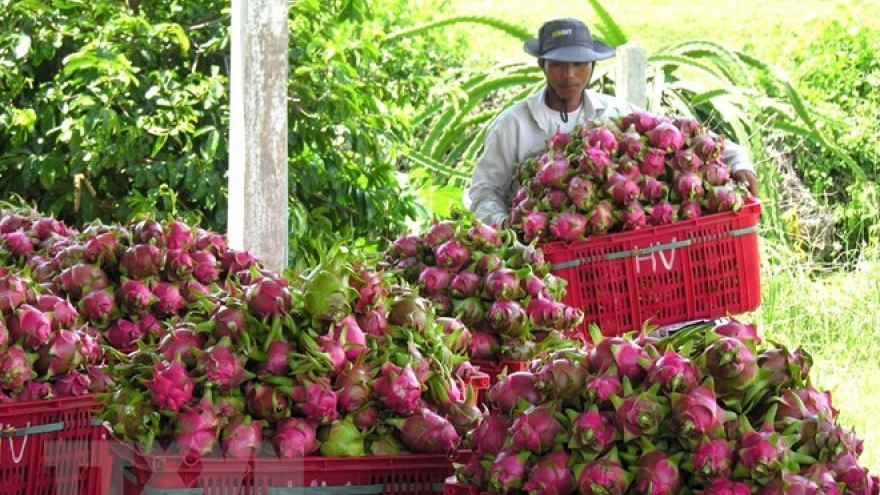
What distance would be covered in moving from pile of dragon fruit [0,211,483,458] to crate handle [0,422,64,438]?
70 millimetres

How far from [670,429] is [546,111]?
9.11 feet

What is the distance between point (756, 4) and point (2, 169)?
8.51 meters

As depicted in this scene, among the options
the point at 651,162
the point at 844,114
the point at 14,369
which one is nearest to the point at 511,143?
the point at 651,162

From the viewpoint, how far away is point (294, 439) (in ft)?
6.52

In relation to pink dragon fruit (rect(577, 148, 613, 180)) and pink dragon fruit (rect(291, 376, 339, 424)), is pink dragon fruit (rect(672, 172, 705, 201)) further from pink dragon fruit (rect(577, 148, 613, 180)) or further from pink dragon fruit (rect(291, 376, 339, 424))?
→ pink dragon fruit (rect(291, 376, 339, 424))

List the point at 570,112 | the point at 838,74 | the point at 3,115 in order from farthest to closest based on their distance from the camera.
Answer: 1. the point at 838,74
2. the point at 3,115
3. the point at 570,112

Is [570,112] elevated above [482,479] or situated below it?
above

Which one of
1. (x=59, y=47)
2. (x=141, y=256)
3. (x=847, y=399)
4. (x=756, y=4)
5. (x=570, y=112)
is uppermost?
(x=756, y=4)

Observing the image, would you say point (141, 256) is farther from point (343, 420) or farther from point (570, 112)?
point (570, 112)

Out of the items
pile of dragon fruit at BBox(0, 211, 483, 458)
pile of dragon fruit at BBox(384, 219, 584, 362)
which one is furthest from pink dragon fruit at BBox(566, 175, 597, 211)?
pile of dragon fruit at BBox(0, 211, 483, 458)

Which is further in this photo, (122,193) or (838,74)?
(838,74)

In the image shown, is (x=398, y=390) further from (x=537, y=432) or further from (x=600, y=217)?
(x=600, y=217)

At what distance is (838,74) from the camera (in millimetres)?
9117

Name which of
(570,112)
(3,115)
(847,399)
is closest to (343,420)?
(570,112)
